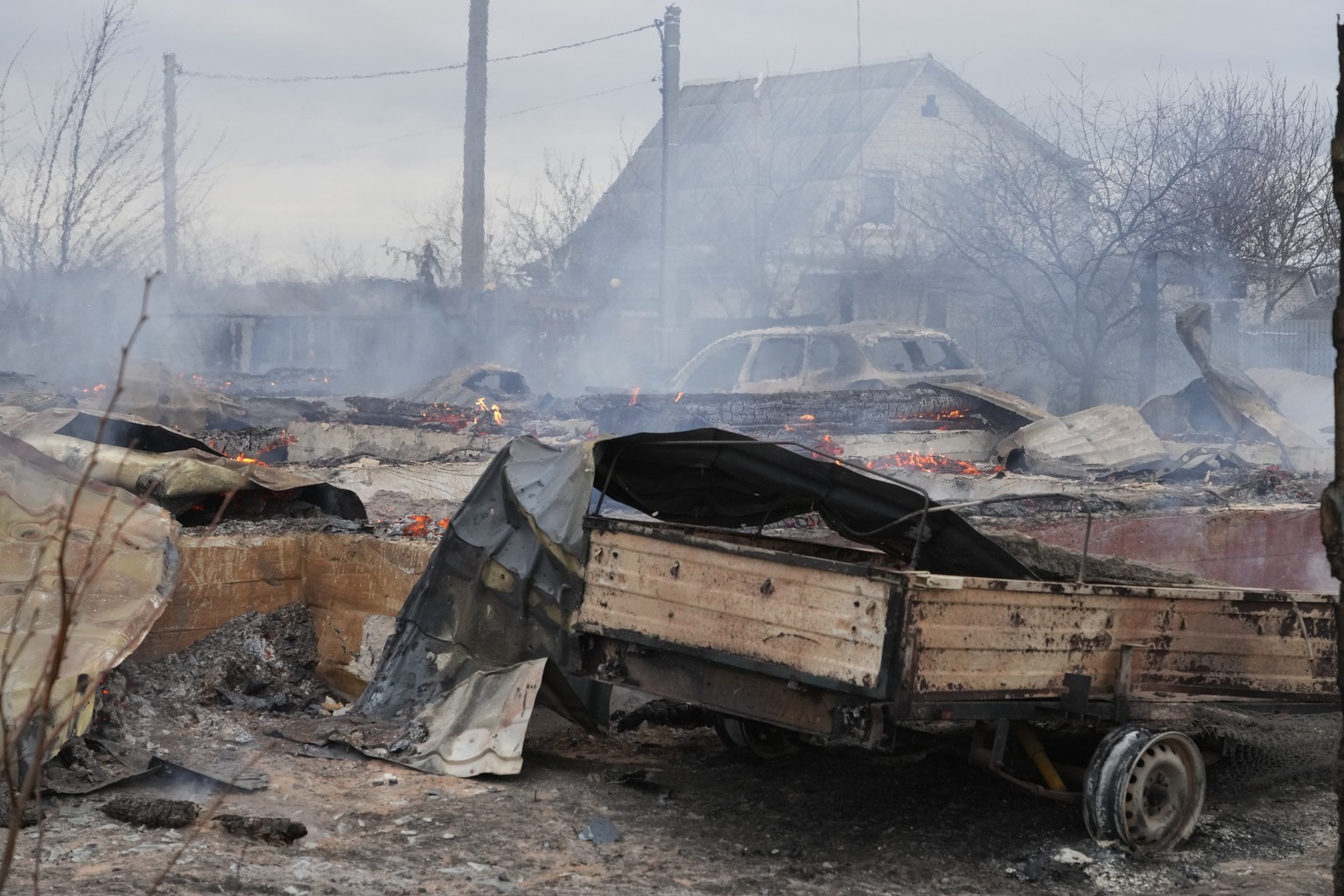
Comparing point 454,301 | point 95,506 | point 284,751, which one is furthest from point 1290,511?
point 454,301

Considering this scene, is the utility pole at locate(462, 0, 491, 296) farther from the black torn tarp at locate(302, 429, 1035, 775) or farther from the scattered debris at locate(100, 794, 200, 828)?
the scattered debris at locate(100, 794, 200, 828)

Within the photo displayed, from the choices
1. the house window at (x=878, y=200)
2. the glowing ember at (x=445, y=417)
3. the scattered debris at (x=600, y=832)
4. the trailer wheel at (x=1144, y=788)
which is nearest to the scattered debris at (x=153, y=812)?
the scattered debris at (x=600, y=832)

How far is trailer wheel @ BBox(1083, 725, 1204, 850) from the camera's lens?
4980 mm

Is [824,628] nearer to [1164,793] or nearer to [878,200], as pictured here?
[1164,793]

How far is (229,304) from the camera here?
1244 inches

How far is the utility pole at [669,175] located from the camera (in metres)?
21.4

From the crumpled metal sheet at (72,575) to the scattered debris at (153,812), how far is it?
1.26 ft

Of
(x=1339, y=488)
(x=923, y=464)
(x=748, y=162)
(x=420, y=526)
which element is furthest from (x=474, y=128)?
(x=1339, y=488)

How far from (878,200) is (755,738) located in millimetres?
25669

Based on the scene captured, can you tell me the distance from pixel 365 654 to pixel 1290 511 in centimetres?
739

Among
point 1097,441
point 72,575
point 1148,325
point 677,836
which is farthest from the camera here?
point 1148,325

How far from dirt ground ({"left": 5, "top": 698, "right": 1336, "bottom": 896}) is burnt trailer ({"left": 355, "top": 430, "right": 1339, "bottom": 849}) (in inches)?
10.1

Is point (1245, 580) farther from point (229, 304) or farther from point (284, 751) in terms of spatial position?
point (229, 304)

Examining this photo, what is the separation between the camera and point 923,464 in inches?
489
